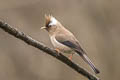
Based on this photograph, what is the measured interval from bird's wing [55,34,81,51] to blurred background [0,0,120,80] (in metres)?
6.94

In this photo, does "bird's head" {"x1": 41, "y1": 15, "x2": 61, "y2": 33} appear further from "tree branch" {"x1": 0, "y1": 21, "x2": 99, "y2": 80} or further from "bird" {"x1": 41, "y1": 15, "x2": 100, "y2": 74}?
"tree branch" {"x1": 0, "y1": 21, "x2": 99, "y2": 80}

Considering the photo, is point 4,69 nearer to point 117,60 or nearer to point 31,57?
point 31,57

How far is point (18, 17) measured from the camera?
50.6ft

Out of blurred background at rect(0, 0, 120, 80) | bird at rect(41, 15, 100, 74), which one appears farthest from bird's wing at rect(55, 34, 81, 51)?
blurred background at rect(0, 0, 120, 80)

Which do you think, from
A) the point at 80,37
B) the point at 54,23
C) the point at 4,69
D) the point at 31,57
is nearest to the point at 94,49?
the point at 80,37

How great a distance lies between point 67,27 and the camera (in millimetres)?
14570

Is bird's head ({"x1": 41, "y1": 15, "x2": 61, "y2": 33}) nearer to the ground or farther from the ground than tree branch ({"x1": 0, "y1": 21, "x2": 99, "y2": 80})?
farther from the ground

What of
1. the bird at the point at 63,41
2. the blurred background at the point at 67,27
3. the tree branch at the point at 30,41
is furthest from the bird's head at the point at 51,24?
the blurred background at the point at 67,27

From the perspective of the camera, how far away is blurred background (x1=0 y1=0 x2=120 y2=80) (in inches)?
573

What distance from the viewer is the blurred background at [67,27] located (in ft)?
47.8

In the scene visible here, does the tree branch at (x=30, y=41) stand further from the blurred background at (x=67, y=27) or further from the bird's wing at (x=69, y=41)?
the blurred background at (x=67, y=27)

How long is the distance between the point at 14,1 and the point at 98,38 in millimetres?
2915

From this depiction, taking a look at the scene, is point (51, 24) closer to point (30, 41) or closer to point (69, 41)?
point (69, 41)

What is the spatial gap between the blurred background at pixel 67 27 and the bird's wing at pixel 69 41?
694 centimetres
